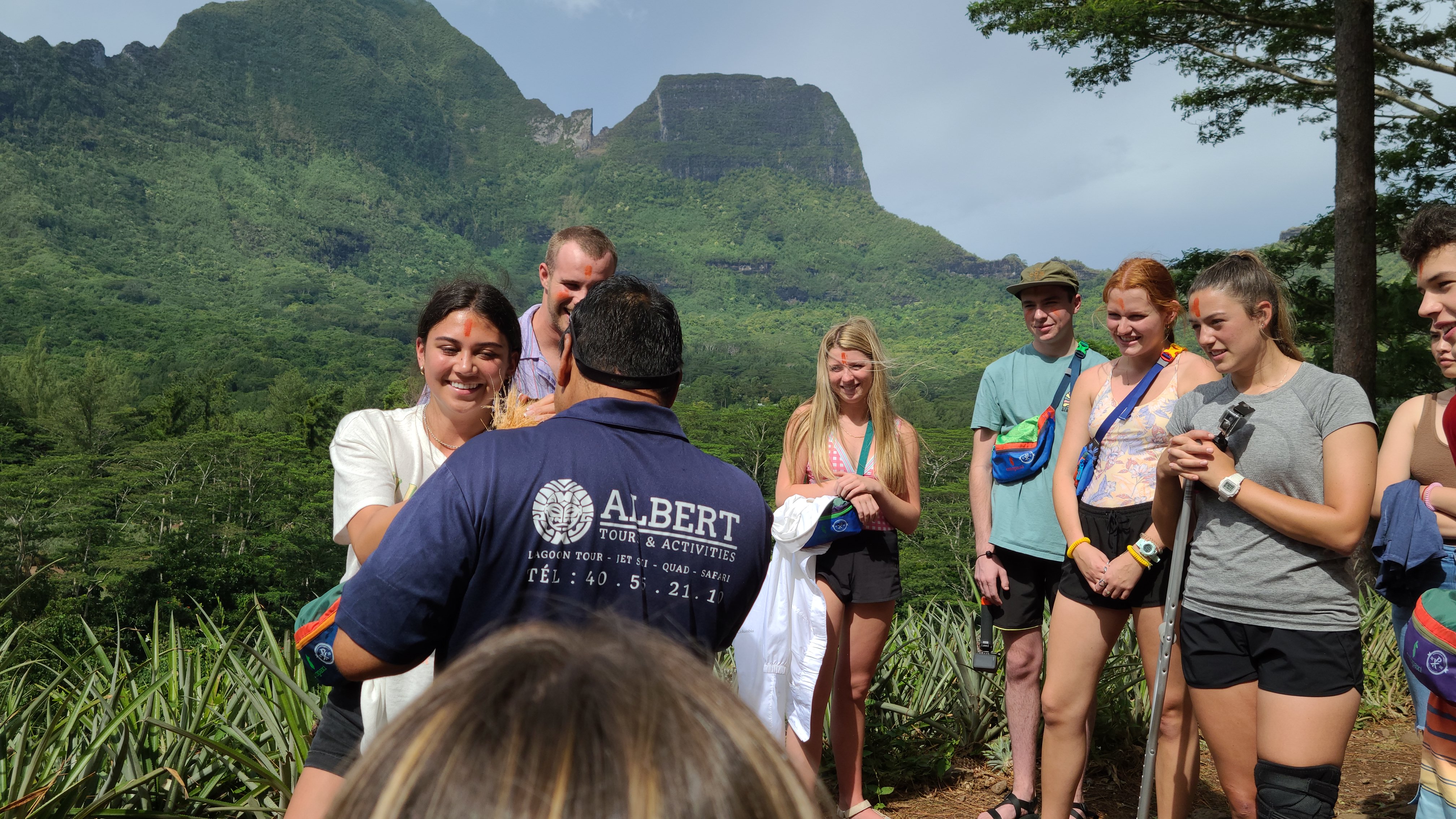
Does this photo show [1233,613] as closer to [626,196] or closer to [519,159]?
[626,196]

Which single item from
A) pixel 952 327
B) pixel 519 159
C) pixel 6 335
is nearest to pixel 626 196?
pixel 519 159

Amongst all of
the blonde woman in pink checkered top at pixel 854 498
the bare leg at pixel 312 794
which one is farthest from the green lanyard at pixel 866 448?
the bare leg at pixel 312 794

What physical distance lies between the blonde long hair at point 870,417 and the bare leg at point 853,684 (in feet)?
1.65

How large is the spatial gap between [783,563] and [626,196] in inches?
6210

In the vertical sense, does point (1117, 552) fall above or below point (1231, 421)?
below

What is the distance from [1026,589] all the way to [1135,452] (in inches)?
28.0

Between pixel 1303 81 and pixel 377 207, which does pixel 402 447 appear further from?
pixel 377 207

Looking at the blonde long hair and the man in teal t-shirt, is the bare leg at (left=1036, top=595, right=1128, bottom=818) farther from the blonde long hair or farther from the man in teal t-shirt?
the blonde long hair

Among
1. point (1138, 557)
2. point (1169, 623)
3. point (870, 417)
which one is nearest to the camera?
point (1169, 623)

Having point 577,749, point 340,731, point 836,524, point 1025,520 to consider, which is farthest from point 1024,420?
point 577,749

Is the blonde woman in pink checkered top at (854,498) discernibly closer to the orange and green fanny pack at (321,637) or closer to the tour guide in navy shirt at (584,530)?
the tour guide in navy shirt at (584,530)

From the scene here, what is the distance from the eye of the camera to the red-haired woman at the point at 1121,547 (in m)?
2.93

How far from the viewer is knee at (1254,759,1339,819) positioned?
7.39 feet

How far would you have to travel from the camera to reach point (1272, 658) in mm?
2408
